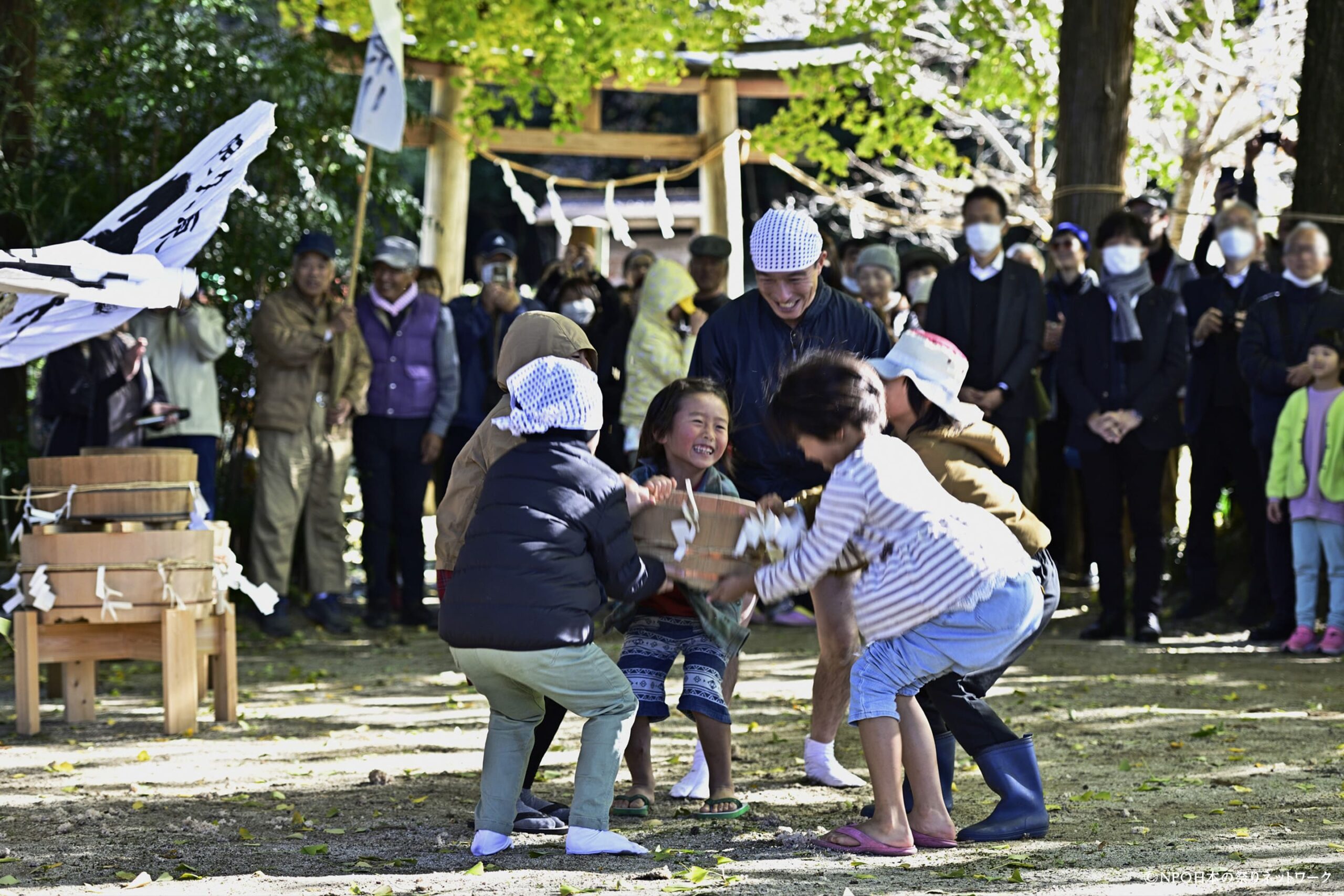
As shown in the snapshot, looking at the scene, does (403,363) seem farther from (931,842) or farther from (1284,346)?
(931,842)

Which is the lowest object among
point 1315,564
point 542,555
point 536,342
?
point 1315,564

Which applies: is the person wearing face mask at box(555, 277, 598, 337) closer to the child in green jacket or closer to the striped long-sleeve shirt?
the child in green jacket

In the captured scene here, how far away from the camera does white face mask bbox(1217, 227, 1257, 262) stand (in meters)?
9.94

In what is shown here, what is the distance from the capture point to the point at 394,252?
420 inches

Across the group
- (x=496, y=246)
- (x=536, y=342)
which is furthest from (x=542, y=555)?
(x=496, y=246)

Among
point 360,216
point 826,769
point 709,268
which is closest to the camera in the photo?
point 826,769

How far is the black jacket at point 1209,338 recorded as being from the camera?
9.83m

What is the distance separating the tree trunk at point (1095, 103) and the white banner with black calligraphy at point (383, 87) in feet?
15.6

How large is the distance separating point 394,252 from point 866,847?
269 inches

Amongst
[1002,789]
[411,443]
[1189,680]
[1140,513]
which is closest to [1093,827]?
[1002,789]

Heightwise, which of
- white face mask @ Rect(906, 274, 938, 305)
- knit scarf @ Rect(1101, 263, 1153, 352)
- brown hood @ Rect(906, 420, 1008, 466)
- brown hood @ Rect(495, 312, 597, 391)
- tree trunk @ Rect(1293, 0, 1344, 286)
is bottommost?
brown hood @ Rect(906, 420, 1008, 466)

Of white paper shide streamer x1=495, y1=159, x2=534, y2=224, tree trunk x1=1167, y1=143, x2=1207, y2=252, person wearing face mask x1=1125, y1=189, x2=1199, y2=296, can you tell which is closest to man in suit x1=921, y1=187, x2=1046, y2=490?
person wearing face mask x1=1125, y1=189, x2=1199, y2=296

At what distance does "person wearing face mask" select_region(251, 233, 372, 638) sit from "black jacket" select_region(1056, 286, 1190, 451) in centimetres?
442

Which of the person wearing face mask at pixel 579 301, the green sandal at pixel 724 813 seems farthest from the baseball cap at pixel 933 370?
the person wearing face mask at pixel 579 301
